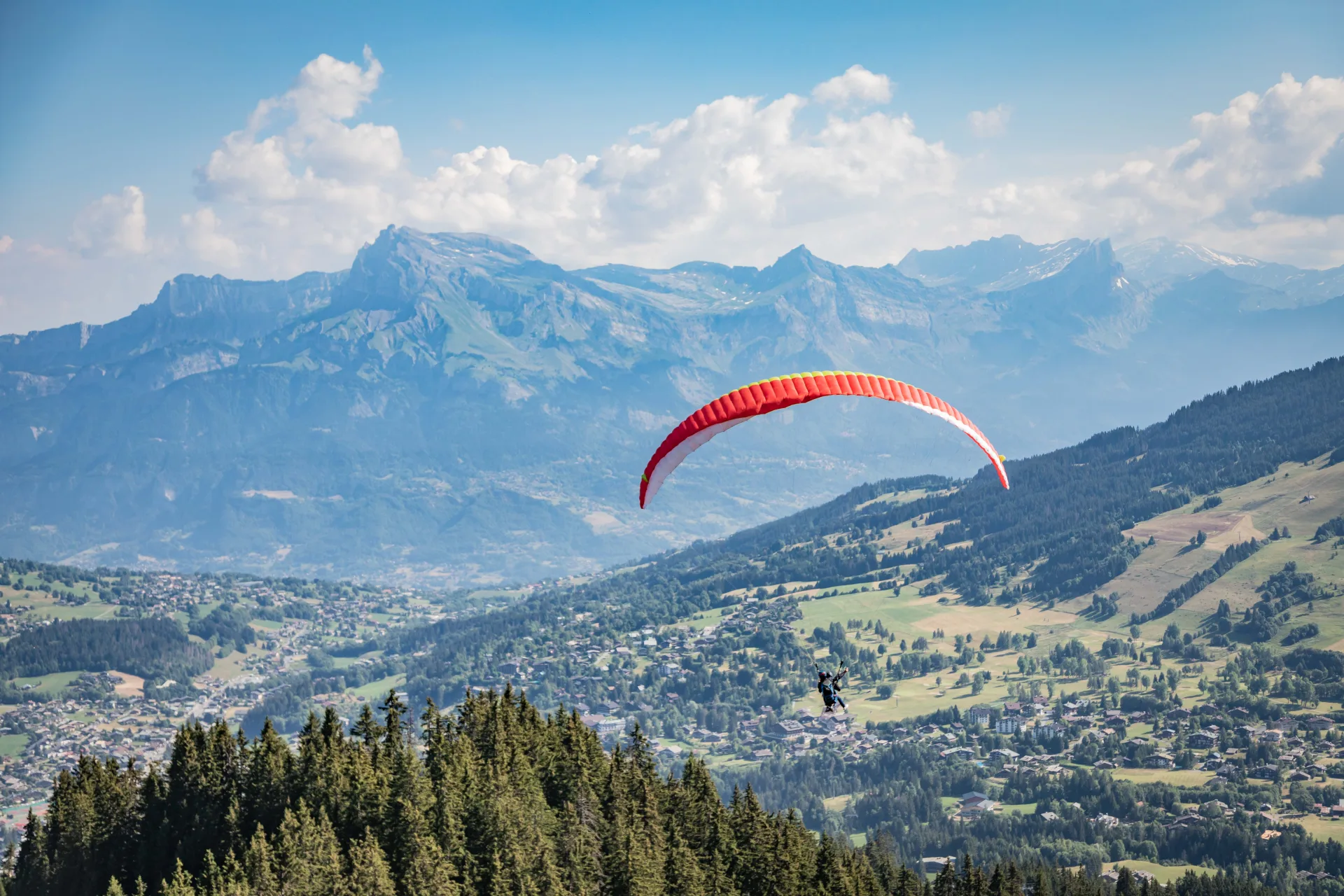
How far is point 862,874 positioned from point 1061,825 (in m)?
110

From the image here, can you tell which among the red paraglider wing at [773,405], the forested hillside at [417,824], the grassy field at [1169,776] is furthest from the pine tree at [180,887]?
the grassy field at [1169,776]

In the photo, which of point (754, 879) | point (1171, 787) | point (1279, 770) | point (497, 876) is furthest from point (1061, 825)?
point (497, 876)

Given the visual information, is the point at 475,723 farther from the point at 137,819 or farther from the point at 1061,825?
the point at 1061,825

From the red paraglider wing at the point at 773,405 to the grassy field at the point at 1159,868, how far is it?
11796 cm

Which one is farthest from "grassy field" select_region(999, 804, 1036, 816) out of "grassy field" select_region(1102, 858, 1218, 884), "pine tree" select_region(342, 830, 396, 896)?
"pine tree" select_region(342, 830, 396, 896)

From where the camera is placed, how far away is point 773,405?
46.8 metres

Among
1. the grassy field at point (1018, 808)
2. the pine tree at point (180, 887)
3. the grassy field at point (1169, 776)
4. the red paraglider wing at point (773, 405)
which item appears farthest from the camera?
the grassy field at point (1169, 776)

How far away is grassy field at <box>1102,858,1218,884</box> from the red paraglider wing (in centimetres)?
11796

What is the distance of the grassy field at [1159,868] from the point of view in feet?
481

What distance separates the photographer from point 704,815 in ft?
206

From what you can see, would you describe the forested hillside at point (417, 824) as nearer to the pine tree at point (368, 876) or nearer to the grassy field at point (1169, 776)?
the pine tree at point (368, 876)

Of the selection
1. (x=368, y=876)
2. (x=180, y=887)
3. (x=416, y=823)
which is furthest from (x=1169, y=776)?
(x=180, y=887)

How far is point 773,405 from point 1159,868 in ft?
425

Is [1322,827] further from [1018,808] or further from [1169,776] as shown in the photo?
[1018,808]
